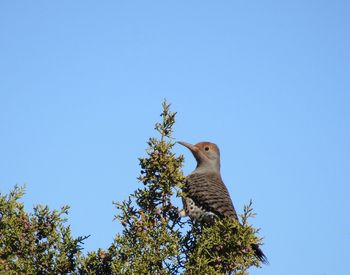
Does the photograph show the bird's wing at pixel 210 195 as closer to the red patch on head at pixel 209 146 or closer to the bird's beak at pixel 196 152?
the bird's beak at pixel 196 152

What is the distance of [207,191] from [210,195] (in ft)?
0.29

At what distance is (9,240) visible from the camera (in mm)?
8055

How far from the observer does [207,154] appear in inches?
452

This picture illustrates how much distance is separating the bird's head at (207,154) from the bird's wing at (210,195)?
26.8 inches

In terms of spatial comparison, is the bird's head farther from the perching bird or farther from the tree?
the tree

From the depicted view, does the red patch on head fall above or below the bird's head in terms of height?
above

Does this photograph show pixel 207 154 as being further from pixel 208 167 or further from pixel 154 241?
pixel 154 241

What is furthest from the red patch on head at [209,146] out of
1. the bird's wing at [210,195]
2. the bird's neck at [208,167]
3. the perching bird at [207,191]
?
the bird's wing at [210,195]

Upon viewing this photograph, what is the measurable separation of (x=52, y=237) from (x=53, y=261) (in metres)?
0.34

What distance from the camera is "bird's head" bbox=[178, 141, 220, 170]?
1145cm

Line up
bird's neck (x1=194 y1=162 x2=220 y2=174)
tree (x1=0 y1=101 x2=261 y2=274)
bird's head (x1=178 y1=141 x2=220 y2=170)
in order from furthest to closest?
1. bird's head (x1=178 y1=141 x2=220 y2=170)
2. bird's neck (x1=194 y1=162 x2=220 y2=174)
3. tree (x1=0 y1=101 x2=261 y2=274)

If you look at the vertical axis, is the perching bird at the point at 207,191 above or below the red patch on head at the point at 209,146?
below

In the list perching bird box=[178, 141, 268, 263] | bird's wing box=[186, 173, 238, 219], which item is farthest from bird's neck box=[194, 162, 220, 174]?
bird's wing box=[186, 173, 238, 219]

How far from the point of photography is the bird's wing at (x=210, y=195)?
380 inches
